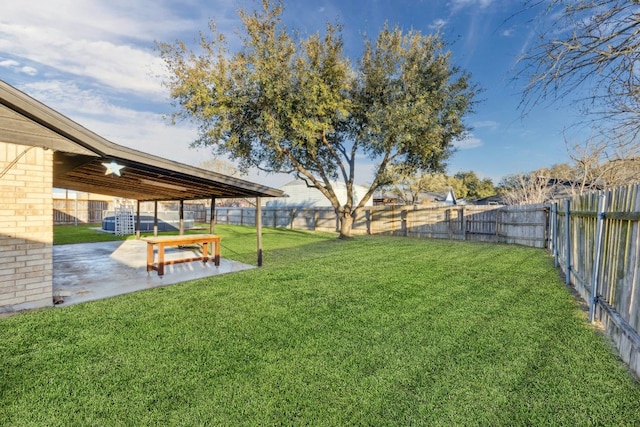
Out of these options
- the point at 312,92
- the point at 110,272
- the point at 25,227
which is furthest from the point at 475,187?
the point at 25,227

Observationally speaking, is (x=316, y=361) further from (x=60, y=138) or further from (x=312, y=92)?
(x=312, y=92)

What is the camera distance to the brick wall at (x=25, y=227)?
152 inches

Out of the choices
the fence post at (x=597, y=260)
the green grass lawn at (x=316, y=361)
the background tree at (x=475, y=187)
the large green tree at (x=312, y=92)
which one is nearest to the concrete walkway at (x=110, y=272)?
the green grass lawn at (x=316, y=361)

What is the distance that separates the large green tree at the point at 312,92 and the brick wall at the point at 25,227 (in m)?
6.96

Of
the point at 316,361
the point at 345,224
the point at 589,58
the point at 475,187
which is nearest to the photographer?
the point at 589,58

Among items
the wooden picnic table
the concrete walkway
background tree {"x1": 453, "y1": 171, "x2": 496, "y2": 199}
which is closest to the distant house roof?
the wooden picnic table

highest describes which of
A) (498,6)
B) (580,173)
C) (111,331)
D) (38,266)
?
(498,6)

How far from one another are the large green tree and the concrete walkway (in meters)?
5.58

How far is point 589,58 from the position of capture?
2598mm

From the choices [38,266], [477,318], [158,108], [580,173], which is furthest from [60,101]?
[580,173]

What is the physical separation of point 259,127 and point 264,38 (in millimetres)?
3301

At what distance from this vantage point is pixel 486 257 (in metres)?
8.46

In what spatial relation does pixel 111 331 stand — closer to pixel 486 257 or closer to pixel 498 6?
→ pixel 498 6

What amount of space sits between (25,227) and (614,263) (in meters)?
7.43
